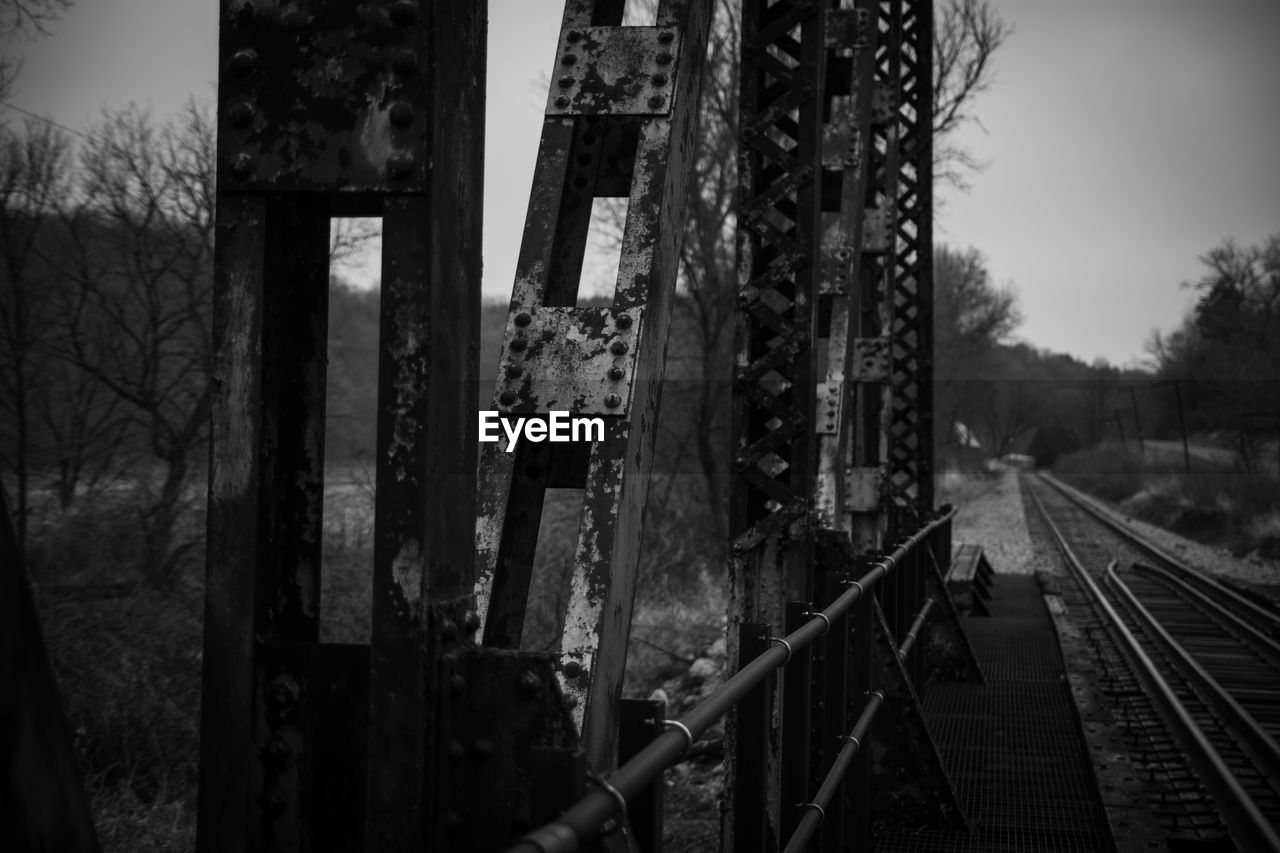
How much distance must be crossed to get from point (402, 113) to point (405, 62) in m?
0.09

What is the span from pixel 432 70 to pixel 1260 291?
222 ft

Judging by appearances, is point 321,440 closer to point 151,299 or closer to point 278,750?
point 278,750

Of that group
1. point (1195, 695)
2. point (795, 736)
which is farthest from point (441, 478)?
point (1195, 695)

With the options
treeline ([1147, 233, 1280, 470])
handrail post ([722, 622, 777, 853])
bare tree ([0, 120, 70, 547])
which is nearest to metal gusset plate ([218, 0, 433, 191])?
Answer: handrail post ([722, 622, 777, 853])

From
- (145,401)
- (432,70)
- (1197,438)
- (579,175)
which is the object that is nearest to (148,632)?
(145,401)

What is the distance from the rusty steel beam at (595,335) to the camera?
Answer: 2.73m

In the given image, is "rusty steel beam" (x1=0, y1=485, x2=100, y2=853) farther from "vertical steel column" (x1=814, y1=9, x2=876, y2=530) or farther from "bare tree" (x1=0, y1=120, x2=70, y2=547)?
"bare tree" (x1=0, y1=120, x2=70, y2=547)

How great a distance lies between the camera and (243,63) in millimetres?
1914

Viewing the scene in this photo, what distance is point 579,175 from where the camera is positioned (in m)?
3.23

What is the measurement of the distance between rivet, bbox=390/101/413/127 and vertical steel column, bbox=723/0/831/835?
12.5ft

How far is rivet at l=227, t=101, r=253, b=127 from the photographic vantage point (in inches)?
75.4

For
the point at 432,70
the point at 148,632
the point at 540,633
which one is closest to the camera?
the point at 432,70

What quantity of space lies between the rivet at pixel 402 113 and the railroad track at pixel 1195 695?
18.3ft

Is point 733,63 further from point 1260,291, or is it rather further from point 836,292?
point 1260,291
